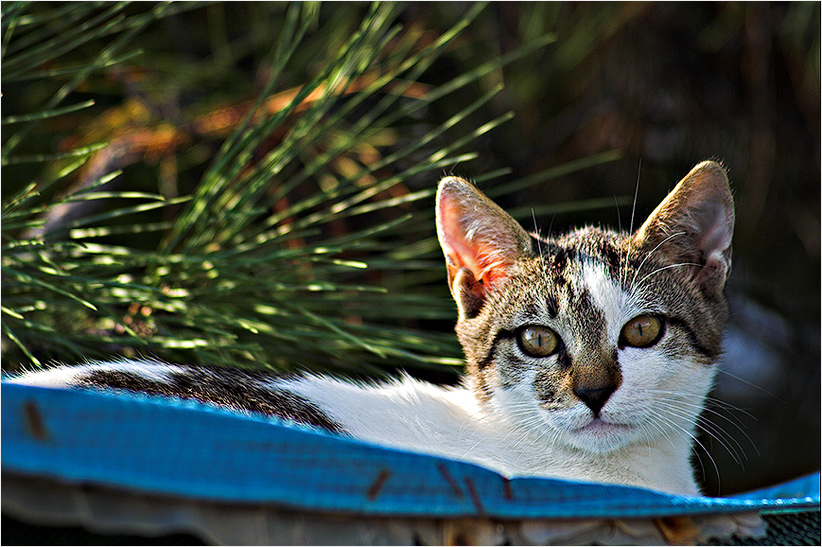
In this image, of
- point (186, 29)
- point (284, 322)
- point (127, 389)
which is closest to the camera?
point (127, 389)

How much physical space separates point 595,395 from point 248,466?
280mm

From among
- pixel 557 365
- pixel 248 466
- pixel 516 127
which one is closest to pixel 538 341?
pixel 557 365

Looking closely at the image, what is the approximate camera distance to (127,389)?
0.42 metres

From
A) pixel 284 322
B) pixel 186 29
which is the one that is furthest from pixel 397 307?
pixel 186 29

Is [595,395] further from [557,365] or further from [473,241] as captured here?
[473,241]

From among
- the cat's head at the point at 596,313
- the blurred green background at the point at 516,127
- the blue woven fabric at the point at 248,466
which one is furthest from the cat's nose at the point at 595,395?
the blurred green background at the point at 516,127

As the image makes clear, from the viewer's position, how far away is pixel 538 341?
534mm

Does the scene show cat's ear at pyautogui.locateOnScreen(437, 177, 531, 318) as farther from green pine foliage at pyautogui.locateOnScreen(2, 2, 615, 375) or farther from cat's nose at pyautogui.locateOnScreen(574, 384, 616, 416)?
cat's nose at pyautogui.locateOnScreen(574, 384, 616, 416)

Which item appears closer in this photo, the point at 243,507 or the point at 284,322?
the point at 243,507

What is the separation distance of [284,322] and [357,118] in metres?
0.56

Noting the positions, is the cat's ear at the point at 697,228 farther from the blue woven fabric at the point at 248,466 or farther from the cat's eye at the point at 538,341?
the blue woven fabric at the point at 248,466

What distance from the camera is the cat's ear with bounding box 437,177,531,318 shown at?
22.3 inches

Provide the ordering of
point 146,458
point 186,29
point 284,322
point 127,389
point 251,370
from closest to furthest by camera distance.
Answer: point 146,458 < point 127,389 < point 251,370 < point 284,322 < point 186,29

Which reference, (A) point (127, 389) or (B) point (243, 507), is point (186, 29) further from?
(B) point (243, 507)
